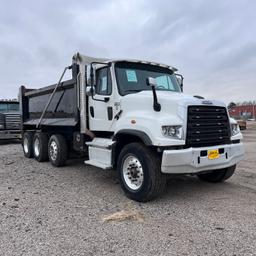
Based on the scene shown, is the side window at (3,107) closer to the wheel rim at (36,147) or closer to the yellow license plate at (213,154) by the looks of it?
the wheel rim at (36,147)

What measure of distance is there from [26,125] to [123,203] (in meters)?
7.15

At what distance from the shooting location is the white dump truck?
16.0ft

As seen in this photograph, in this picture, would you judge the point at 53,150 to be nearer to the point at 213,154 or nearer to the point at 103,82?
the point at 103,82

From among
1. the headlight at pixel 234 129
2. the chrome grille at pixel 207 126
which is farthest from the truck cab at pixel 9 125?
the chrome grille at pixel 207 126

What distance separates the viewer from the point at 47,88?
30.4ft

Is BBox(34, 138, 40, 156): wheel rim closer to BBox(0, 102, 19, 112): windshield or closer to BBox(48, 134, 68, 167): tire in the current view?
BBox(48, 134, 68, 167): tire

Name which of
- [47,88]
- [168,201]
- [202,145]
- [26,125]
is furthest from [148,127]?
[26,125]

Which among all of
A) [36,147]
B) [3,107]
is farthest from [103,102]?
[3,107]

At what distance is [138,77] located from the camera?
6.35m

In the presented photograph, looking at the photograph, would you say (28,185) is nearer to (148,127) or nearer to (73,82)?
(73,82)

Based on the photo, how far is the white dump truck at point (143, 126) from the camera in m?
4.88

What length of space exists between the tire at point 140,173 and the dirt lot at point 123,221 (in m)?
0.20

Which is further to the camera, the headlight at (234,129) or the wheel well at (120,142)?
the headlight at (234,129)

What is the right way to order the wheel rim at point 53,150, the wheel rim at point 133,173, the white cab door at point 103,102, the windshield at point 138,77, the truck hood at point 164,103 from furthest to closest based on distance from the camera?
the wheel rim at point 53,150 < the white cab door at point 103,102 < the windshield at point 138,77 < the wheel rim at point 133,173 < the truck hood at point 164,103
